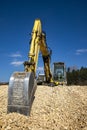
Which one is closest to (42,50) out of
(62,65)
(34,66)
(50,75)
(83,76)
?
(50,75)

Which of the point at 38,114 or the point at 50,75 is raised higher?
the point at 50,75

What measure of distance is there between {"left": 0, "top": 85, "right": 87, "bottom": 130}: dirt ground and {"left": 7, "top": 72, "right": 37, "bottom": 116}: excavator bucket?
0.85 feet

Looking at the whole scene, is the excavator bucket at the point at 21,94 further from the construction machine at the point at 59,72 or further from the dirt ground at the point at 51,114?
the construction machine at the point at 59,72

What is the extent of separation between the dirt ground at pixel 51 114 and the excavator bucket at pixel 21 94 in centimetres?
26

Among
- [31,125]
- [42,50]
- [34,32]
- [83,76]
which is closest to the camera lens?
[31,125]

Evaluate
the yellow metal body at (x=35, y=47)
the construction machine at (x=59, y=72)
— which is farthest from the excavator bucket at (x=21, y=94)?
the construction machine at (x=59, y=72)

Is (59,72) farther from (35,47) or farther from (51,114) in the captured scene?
(51,114)

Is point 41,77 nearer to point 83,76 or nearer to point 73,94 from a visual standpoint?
point 73,94

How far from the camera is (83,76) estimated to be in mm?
65375

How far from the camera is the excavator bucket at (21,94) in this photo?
9.37 m

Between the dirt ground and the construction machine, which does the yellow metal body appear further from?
the construction machine

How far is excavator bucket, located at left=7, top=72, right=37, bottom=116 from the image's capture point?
937cm

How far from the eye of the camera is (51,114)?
9656 millimetres

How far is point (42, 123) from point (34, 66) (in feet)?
13.0
